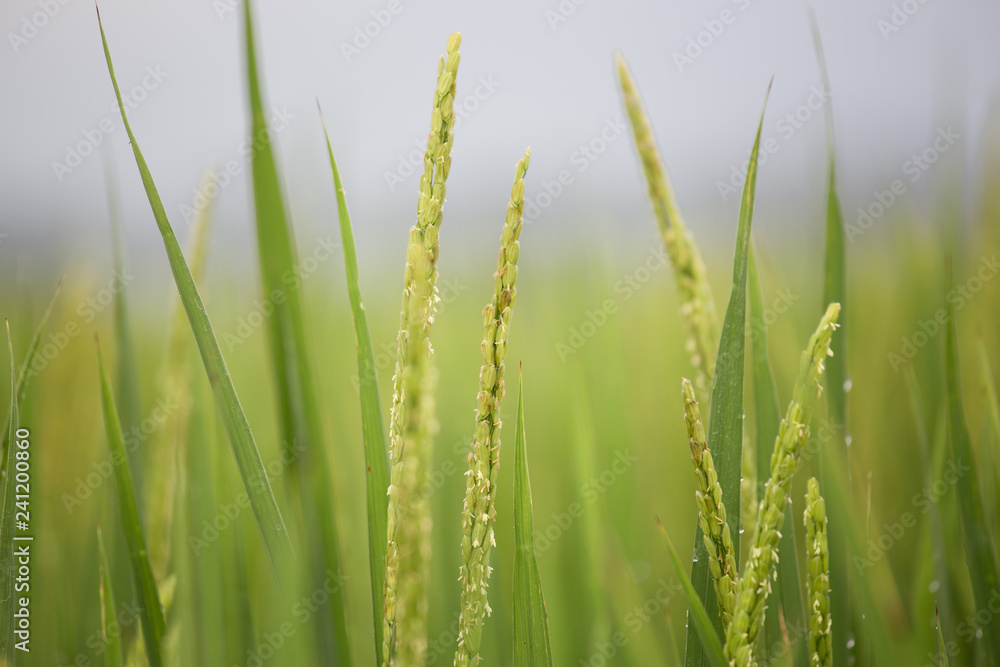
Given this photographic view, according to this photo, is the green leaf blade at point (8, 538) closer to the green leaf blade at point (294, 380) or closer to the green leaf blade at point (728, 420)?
the green leaf blade at point (294, 380)

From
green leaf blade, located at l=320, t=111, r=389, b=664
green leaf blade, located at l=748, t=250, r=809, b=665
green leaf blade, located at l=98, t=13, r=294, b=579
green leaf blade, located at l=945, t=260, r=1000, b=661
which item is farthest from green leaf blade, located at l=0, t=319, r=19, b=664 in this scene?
green leaf blade, located at l=945, t=260, r=1000, b=661

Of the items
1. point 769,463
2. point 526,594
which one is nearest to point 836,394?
point 769,463

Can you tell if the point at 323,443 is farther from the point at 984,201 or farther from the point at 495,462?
the point at 984,201

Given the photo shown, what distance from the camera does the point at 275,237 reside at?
572 millimetres

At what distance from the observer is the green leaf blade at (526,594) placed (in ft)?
1.88

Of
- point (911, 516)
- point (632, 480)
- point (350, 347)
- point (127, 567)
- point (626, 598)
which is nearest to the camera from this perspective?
point (127, 567)

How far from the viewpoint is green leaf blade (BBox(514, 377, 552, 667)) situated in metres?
0.57

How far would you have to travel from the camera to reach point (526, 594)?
580 millimetres

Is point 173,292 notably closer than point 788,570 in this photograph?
No

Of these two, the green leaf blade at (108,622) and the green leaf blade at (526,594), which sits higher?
the green leaf blade at (108,622)

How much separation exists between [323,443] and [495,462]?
0.65 ft

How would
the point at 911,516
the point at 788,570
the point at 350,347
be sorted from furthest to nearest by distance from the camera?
the point at 350,347
the point at 911,516
the point at 788,570

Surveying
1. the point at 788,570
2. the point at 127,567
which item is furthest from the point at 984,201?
the point at 127,567

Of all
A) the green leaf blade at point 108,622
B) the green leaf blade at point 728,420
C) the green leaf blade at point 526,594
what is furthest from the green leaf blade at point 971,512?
the green leaf blade at point 108,622
